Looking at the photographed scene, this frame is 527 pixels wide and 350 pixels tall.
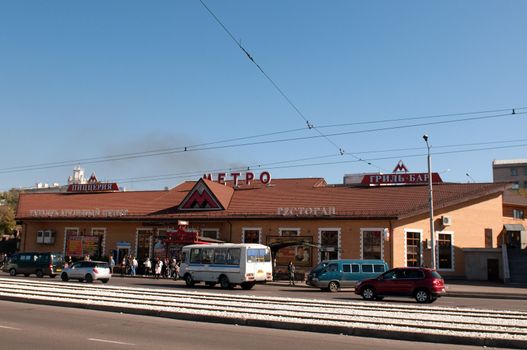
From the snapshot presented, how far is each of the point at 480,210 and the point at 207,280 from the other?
24144 millimetres

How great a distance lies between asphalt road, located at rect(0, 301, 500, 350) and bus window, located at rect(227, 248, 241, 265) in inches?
653

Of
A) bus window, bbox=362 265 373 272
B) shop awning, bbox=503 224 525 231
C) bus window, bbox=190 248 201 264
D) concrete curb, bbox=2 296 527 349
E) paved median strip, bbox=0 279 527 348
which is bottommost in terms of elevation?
concrete curb, bbox=2 296 527 349

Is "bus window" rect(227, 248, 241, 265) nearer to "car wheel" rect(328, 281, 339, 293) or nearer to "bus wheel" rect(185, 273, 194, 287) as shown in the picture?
"bus wheel" rect(185, 273, 194, 287)

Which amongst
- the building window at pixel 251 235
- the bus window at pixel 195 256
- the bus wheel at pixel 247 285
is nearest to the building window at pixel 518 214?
the building window at pixel 251 235

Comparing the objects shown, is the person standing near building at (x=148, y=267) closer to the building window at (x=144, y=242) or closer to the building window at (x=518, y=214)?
the building window at (x=144, y=242)

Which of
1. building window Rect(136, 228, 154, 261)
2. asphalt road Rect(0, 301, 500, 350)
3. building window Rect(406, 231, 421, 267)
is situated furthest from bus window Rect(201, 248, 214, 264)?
asphalt road Rect(0, 301, 500, 350)

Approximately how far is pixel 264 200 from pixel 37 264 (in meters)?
19.2

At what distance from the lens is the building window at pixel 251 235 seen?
4650cm

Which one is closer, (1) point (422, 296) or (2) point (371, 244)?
(1) point (422, 296)

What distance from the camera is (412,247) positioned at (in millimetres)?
42031

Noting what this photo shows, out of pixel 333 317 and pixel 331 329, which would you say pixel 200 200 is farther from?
pixel 331 329

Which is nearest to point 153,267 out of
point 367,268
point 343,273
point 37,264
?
point 37,264

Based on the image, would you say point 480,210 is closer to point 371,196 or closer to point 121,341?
point 371,196

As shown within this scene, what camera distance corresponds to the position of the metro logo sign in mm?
50125
